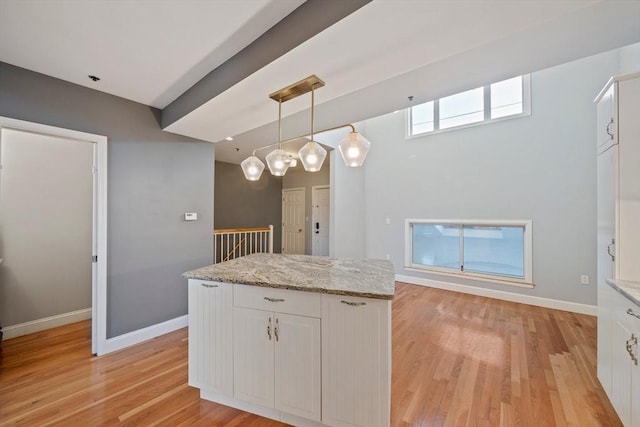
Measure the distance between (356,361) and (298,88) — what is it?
184cm

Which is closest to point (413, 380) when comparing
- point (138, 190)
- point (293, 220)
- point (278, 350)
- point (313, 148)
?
point (278, 350)

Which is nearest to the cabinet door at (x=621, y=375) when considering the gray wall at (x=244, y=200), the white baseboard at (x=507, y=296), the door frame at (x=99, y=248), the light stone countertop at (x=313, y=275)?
the light stone countertop at (x=313, y=275)

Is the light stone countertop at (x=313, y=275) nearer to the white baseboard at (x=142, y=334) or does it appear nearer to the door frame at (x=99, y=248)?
the door frame at (x=99, y=248)

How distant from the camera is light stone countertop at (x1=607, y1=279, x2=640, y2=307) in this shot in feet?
4.50

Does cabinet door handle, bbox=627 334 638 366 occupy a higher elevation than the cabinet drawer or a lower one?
lower

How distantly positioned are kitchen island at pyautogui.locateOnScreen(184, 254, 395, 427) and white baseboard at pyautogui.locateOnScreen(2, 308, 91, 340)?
8.25 ft

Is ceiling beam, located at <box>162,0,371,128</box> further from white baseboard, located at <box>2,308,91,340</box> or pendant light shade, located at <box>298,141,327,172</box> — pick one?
white baseboard, located at <box>2,308,91,340</box>

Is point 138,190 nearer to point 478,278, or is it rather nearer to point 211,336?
point 211,336

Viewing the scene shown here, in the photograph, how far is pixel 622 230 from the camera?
1612 mm

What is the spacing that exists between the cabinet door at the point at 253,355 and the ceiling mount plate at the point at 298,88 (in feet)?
5.12

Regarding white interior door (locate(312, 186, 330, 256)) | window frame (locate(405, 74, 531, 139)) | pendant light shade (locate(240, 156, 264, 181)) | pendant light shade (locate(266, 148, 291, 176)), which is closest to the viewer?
pendant light shade (locate(266, 148, 291, 176))

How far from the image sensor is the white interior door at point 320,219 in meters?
6.76

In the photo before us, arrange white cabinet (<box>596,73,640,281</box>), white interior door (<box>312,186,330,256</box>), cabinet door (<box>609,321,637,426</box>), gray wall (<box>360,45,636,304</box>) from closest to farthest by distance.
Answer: cabinet door (<box>609,321,637,426</box>) → white cabinet (<box>596,73,640,281</box>) → gray wall (<box>360,45,636,304</box>) → white interior door (<box>312,186,330,256</box>)

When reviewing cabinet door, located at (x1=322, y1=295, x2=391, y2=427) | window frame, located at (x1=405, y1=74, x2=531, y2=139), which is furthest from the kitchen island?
window frame, located at (x1=405, y1=74, x2=531, y2=139)
